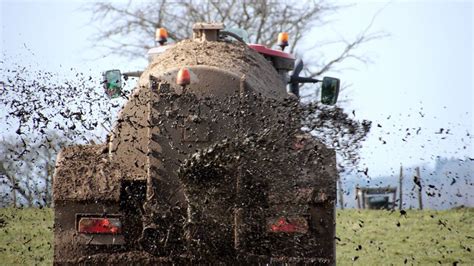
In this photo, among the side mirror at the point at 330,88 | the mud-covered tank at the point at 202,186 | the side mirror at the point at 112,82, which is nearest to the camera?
the mud-covered tank at the point at 202,186

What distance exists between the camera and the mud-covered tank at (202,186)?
23.6 feet

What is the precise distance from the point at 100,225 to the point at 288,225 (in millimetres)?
1419

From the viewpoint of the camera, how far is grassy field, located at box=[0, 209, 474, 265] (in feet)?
37.1

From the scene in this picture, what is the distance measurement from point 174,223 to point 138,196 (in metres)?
0.36

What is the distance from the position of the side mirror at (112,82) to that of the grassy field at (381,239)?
5.68ft

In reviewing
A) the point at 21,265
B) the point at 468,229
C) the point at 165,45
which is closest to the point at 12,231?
the point at 21,265

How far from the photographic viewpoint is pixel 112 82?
358 inches

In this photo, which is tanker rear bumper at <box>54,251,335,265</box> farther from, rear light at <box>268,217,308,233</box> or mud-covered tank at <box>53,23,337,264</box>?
rear light at <box>268,217,308,233</box>

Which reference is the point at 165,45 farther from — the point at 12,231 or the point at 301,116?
the point at 12,231

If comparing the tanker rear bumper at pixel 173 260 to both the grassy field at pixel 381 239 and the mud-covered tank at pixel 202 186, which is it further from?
the grassy field at pixel 381 239

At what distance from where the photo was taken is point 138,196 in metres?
7.36

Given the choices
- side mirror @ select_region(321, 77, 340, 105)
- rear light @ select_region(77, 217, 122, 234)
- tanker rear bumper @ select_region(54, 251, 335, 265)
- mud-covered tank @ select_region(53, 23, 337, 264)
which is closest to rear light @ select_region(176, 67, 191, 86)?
mud-covered tank @ select_region(53, 23, 337, 264)

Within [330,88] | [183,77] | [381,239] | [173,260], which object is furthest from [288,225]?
[381,239]

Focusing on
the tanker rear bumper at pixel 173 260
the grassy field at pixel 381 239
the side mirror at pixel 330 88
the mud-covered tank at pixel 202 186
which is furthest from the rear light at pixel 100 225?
the side mirror at pixel 330 88
